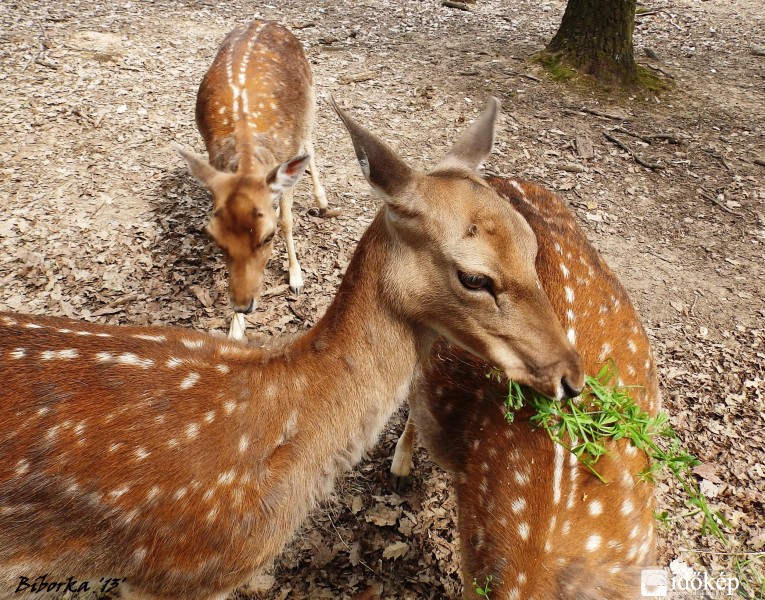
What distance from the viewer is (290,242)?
181 inches

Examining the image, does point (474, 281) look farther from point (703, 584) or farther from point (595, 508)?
point (703, 584)

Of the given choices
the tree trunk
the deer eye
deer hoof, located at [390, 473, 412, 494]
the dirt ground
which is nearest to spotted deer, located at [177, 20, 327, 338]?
the dirt ground

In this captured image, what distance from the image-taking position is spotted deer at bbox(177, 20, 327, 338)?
361 cm

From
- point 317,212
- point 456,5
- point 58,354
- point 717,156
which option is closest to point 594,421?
point 58,354

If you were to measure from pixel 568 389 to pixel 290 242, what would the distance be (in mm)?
3003

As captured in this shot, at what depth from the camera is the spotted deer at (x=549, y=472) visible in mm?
2084

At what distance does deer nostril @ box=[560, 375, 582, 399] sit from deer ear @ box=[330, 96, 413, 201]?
93 cm

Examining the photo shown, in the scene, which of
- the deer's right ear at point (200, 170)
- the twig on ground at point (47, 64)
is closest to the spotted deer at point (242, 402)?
the deer's right ear at point (200, 170)

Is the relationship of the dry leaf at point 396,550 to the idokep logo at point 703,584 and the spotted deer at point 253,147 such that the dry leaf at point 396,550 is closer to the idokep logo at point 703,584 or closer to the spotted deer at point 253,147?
the idokep logo at point 703,584

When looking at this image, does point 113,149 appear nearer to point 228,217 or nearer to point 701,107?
point 228,217

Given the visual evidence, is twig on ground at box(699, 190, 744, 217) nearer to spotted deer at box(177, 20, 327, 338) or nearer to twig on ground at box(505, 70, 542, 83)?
twig on ground at box(505, 70, 542, 83)

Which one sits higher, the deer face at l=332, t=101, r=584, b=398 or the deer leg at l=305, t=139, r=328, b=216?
the deer face at l=332, t=101, r=584, b=398

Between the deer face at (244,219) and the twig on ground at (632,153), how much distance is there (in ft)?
12.3

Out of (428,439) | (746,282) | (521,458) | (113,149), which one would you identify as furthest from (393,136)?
Result: (521,458)
